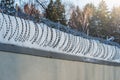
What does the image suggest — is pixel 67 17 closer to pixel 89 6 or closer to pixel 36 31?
pixel 89 6

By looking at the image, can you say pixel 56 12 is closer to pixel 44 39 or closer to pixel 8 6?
pixel 8 6

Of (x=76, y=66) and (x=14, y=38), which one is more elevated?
(x=14, y=38)

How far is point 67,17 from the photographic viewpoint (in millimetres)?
10102

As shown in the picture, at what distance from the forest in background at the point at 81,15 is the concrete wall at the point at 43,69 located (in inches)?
34.2

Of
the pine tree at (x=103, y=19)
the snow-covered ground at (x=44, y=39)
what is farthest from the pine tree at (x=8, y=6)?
the pine tree at (x=103, y=19)

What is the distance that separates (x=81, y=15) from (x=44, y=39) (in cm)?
473

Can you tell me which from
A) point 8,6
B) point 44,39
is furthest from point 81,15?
point 44,39

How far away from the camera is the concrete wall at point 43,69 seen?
5.47 meters

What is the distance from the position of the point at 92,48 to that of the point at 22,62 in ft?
9.24

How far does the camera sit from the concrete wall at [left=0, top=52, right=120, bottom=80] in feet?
17.9

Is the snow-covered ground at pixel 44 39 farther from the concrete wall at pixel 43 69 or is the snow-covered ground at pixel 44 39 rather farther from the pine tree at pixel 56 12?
the pine tree at pixel 56 12

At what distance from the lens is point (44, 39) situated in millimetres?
6406

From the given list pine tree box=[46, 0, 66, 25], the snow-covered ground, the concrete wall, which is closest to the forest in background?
pine tree box=[46, 0, 66, 25]

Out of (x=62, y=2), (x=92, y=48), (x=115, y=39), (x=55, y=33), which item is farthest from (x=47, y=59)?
(x=115, y=39)
